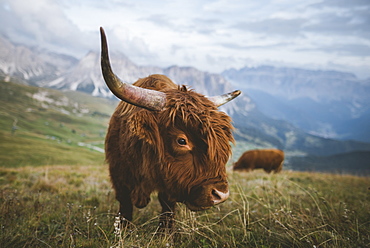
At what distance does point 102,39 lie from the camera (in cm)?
242

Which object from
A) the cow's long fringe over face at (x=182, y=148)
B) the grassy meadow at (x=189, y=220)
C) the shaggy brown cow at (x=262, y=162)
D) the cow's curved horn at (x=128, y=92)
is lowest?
the shaggy brown cow at (x=262, y=162)

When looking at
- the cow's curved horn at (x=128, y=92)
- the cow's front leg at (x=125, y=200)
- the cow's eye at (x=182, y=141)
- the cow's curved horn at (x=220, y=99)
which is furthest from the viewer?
the cow's front leg at (x=125, y=200)

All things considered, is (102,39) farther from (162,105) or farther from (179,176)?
(179,176)

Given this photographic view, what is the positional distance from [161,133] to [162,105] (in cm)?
43

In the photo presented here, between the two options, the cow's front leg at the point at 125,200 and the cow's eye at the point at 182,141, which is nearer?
the cow's eye at the point at 182,141

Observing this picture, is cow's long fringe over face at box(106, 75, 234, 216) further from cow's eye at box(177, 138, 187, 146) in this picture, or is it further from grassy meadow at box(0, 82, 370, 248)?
grassy meadow at box(0, 82, 370, 248)

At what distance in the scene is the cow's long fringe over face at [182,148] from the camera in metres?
2.96

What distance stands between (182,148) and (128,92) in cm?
110

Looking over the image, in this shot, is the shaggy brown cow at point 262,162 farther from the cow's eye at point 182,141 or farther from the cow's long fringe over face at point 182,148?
the cow's eye at point 182,141

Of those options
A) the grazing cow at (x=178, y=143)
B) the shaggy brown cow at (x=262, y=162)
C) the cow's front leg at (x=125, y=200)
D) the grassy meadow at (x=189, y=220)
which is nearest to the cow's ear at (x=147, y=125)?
the grazing cow at (x=178, y=143)

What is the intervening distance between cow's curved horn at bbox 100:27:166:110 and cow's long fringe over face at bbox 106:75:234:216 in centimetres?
16

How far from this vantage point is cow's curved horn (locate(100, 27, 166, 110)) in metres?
2.47

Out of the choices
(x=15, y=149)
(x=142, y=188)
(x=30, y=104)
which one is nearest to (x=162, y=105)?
(x=142, y=188)

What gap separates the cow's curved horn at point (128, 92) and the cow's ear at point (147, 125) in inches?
7.0
